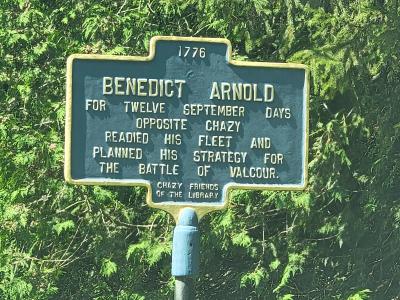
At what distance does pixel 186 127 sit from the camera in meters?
4.42

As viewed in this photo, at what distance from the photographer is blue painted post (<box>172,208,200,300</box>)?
14.3 ft

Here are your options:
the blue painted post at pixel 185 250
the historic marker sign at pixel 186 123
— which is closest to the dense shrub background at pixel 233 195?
the historic marker sign at pixel 186 123

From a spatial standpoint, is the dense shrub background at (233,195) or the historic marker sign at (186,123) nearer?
the historic marker sign at (186,123)

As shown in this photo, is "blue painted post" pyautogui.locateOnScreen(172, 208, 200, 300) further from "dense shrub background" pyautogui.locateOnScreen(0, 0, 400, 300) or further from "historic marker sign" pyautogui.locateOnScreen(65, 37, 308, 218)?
"dense shrub background" pyautogui.locateOnScreen(0, 0, 400, 300)

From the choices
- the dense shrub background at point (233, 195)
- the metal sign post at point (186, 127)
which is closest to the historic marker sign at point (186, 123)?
the metal sign post at point (186, 127)

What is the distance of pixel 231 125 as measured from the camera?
4453 mm

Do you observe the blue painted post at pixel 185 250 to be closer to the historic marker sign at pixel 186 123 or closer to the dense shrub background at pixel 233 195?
the historic marker sign at pixel 186 123

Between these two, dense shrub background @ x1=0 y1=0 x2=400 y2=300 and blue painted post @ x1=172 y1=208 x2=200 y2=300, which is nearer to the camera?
blue painted post @ x1=172 y1=208 x2=200 y2=300

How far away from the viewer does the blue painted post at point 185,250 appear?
4367 mm

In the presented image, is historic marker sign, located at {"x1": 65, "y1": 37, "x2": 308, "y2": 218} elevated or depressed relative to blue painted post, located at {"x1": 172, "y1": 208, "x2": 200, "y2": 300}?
elevated

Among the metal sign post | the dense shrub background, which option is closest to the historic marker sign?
the metal sign post

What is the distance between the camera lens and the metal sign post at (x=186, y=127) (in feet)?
14.3

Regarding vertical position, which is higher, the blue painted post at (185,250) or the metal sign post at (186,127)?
the metal sign post at (186,127)

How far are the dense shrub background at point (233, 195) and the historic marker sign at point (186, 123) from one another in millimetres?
1769
